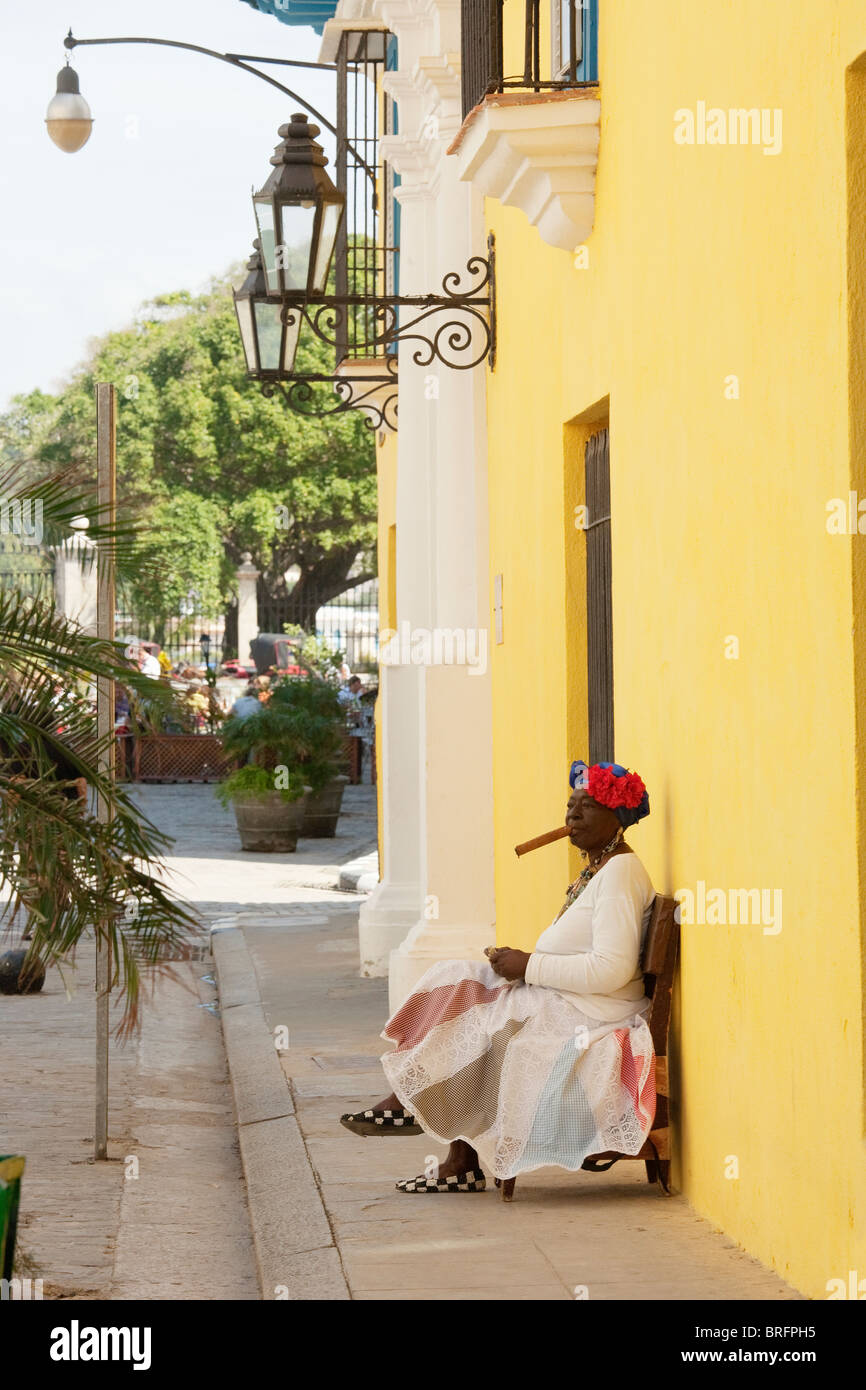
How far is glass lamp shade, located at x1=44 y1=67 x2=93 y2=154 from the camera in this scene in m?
12.2

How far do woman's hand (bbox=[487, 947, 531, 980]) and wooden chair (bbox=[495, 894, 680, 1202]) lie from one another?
40 centimetres

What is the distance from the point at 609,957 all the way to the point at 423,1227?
1.00 metres

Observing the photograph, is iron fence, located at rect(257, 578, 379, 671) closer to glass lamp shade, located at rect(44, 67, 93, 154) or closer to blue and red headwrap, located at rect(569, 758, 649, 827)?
glass lamp shade, located at rect(44, 67, 93, 154)

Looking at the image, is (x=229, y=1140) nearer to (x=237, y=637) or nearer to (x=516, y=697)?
(x=516, y=697)

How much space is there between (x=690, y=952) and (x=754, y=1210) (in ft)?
3.03

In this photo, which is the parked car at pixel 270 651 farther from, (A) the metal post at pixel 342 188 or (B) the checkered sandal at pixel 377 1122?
(B) the checkered sandal at pixel 377 1122

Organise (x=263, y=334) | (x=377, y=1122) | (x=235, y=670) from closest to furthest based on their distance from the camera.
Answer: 1. (x=377, y=1122)
2. (x=263, y=334)
3. (x=235, y=670)

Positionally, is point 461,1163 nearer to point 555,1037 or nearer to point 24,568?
point 555,1037

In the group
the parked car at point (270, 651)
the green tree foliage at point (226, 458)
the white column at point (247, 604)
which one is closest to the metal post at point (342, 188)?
the parked car at point (270, 651)

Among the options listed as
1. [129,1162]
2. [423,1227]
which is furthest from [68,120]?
[423,1227]

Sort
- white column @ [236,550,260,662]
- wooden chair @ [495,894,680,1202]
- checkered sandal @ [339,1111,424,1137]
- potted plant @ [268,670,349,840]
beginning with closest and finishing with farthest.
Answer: wooden chair @ [495,894,680,1202], checkered sandal @ [339,1111,424,1137], potted plant @ [268,670,349,840], white column @ [236,550,260,662]

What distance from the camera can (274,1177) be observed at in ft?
21.6

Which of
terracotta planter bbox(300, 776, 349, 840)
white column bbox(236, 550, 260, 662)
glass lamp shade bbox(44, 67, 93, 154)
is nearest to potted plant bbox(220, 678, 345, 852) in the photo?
terracotta planter bbox(300, 776, 349, 840)
